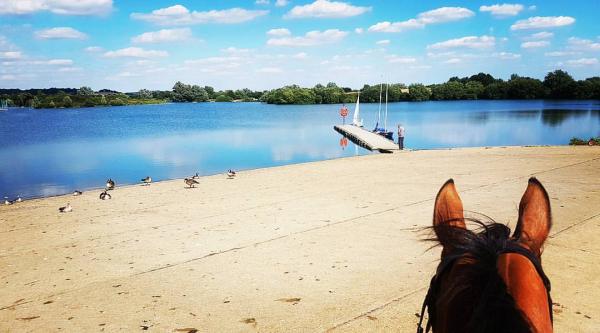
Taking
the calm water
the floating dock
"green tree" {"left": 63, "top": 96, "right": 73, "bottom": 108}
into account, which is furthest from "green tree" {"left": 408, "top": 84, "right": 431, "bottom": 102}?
"green tree" {"left": 63, "top": 96, "right": 73, "bottom": 108}

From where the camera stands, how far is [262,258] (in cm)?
750

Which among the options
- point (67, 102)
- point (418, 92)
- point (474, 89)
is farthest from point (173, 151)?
point (474, 89)

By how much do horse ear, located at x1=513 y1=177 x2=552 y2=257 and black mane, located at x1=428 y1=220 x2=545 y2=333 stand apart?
234 mm

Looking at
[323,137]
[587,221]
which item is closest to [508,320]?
[587,221]

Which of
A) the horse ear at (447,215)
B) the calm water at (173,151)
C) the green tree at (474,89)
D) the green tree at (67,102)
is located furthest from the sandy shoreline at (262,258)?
the green tree at (474,89)

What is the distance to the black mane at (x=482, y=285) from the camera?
104cm

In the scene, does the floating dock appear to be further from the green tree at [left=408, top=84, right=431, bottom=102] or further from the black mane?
the green tree at [left=408, top=84, right=431, bottom=102]

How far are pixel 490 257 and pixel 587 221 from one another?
9.32m

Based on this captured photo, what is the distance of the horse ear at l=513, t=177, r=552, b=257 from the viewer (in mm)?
1521

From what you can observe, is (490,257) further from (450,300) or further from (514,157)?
(514,157)

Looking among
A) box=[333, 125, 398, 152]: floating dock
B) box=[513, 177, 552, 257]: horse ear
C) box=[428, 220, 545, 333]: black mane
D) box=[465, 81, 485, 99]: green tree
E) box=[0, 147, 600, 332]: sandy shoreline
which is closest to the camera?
box=[428, 220, 545, 333]: black mane

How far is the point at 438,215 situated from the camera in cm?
174

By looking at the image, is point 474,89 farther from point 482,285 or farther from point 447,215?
point 482,285

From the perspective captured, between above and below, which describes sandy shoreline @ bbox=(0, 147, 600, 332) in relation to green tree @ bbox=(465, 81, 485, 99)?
below
